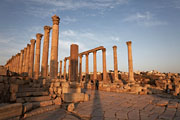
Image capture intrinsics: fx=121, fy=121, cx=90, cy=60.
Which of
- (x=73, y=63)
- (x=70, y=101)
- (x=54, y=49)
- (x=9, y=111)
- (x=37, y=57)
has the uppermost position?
(x=54, y=49)

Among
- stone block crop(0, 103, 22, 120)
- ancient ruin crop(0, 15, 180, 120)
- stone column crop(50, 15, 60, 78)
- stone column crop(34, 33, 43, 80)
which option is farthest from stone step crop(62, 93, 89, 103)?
stone column crop(34, 33, 43, 80)

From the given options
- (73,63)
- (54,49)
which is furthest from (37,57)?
(73,63)

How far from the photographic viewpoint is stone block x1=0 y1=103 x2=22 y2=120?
12.9 feet

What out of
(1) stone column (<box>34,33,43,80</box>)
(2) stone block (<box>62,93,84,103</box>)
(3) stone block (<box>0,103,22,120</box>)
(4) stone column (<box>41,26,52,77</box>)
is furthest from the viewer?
(1) stone column (<box>34,33,43,80</box>)

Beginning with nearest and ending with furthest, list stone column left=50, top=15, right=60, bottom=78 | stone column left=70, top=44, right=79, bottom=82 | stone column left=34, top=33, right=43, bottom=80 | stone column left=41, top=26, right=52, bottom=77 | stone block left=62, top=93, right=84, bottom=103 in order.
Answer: stone block left=62, top=93, right=84, bottom=103 → stone column left=70, top=44, right=79, bottom=82 → stone column left=50, top=15, right=60, bottom=78 → stone column left=41, top=26, right=52, bottom=77 → stone column left=34, top=33, right=43, bottom=80

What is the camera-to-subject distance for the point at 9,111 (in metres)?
4.07

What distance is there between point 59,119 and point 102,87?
37.7 feet

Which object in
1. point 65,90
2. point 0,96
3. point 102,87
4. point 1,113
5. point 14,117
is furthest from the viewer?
point 102,87

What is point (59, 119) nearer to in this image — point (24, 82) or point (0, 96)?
point (0, 96)

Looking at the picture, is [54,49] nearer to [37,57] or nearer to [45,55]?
[45,55]

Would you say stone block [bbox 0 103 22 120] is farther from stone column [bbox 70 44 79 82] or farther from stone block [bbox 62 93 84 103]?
stone column [bbox 70 44 79 82]

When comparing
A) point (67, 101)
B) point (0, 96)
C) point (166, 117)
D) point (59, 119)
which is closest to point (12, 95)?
point (0, 96)

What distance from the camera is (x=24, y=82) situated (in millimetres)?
10898

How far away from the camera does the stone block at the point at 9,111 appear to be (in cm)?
393
